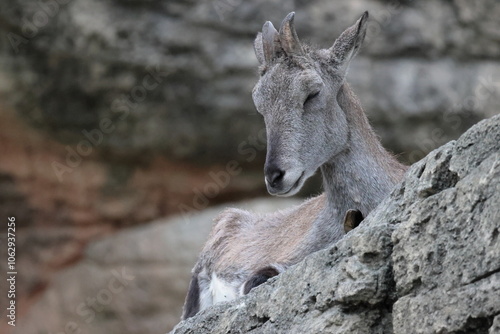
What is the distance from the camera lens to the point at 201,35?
13688 mm

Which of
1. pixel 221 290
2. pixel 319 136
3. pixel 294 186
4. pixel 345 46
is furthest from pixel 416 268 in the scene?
pixel 221 290

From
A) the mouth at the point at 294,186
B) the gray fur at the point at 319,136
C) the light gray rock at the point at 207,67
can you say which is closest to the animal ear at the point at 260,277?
the gray fur at the point at 319,136

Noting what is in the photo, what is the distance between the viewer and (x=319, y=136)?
7379mm

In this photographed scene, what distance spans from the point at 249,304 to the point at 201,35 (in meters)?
9.19

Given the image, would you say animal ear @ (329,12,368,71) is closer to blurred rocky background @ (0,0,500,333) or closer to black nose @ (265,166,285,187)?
black nose @ (265,166,285,187)

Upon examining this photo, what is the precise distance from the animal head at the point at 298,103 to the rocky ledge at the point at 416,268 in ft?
7.51

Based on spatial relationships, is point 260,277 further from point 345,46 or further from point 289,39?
point 345,46

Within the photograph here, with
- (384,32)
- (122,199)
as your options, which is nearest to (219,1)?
(384,32)

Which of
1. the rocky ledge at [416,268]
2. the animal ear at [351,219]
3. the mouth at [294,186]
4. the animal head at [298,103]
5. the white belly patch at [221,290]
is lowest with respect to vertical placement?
the rocky ledge at [416,268]

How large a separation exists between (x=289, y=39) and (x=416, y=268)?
3.94 meters

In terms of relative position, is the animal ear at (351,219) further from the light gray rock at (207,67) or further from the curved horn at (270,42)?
the light gray rock at (207,67)

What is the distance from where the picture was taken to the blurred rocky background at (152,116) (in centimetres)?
1354

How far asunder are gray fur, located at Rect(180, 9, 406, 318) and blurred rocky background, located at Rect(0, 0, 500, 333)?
5734 mm

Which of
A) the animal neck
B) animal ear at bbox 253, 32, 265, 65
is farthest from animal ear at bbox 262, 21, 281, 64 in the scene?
the animal neck
